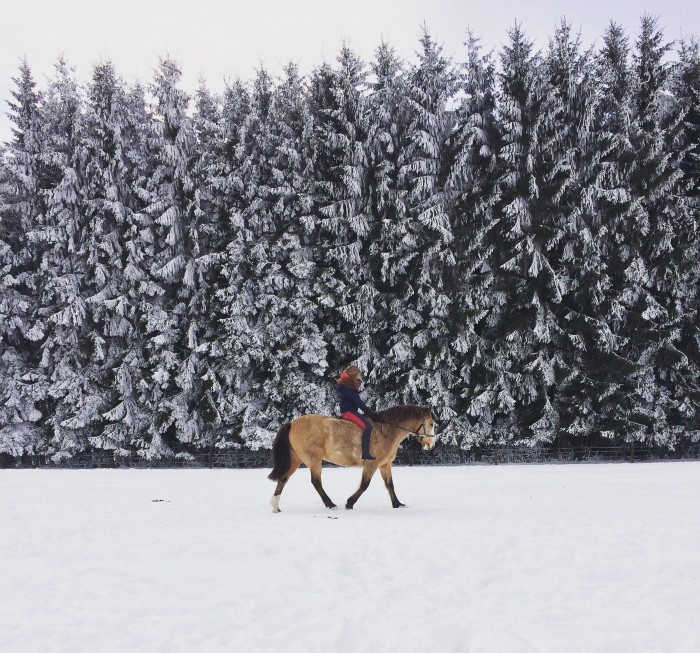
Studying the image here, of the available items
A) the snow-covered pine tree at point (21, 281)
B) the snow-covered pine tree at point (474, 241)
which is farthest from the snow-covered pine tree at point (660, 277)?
the snow-covered pine tree at point (21, 281)

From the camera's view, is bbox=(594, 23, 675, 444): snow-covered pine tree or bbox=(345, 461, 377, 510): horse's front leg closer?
bbox=(345, 461, 377, 510): horse's front leg

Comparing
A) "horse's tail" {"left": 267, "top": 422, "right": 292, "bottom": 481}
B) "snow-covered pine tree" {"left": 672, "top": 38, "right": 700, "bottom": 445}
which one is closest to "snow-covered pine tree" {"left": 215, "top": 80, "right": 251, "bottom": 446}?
"horse's tail" {"left": 267, "top": 422, "right": 292, "bottom": 481}

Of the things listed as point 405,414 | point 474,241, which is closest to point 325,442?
point 405,414

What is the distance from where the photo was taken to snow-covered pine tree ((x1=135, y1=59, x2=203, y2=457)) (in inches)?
1025

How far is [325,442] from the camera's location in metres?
10.9

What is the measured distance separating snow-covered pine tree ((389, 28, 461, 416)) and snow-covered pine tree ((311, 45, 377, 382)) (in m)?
1.69

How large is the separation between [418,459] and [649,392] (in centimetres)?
1004

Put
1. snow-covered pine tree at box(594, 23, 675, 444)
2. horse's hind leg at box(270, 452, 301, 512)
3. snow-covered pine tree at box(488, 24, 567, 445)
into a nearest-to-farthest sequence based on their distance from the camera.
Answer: horse's hind leg at box(270, 452, 301, 512)
snow-covered pine tree at box(594, 23, 675, 444)
snow-covered pine tree at box(488, 24, 567, 445)

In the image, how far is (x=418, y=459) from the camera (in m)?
25.4

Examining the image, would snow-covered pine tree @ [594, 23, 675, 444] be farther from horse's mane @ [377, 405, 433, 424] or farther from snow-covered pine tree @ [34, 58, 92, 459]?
snow-covered pine tree @ [34, 58, 92, 459]

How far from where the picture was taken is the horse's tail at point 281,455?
10.7m

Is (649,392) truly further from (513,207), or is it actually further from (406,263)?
(406,263)

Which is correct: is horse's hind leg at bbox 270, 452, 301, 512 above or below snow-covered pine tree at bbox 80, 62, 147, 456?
below

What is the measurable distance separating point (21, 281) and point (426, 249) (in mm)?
19973
